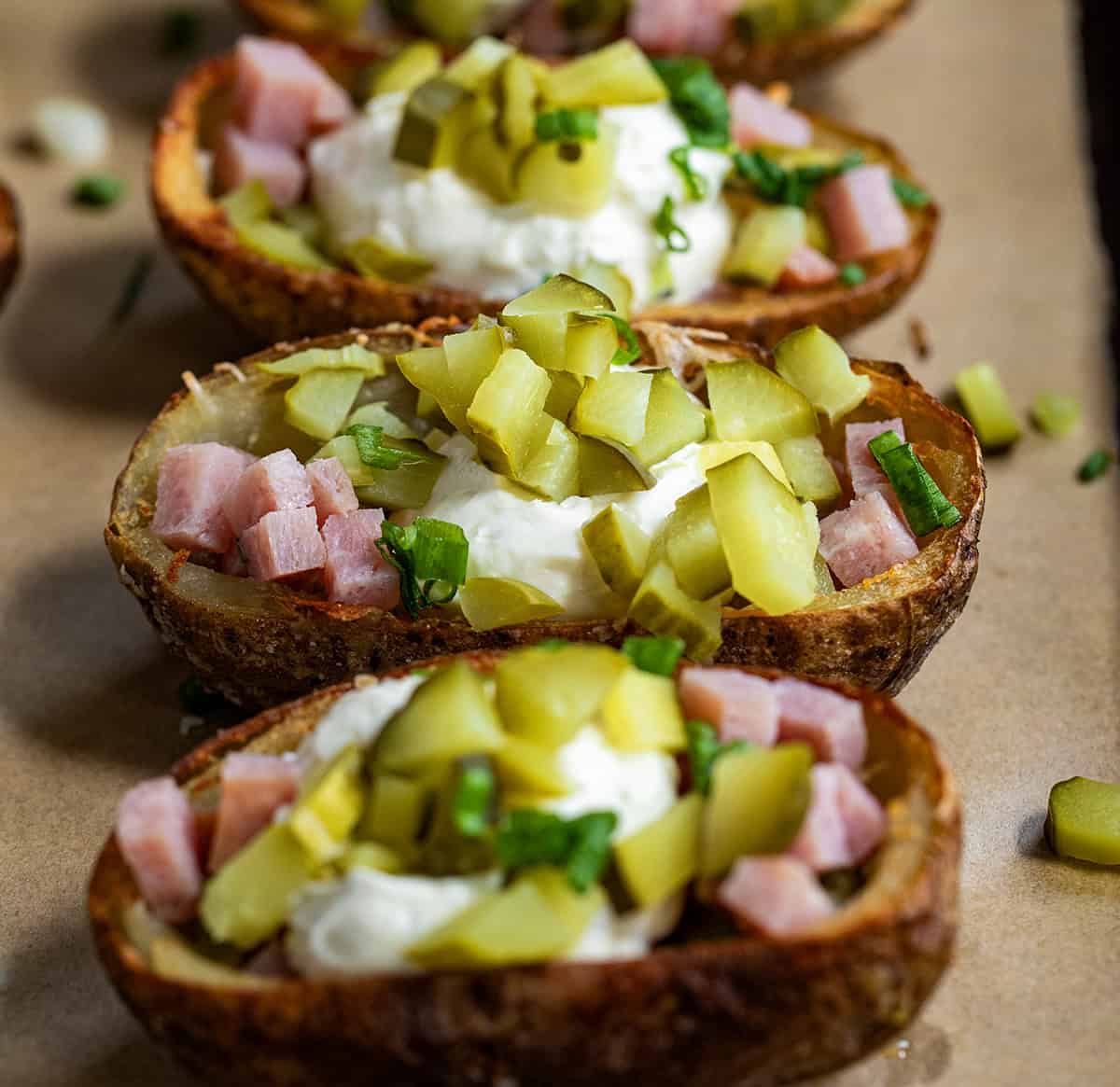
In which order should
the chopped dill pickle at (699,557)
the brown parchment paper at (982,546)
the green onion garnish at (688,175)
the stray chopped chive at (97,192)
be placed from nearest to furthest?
the brown parchment paper at (982,546)
the chopped dill pickle at (699,557)
the green onion garnish at (688,175)
the stray chopped chive at (97,192)

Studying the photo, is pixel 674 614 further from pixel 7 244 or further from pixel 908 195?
pixel 7 244

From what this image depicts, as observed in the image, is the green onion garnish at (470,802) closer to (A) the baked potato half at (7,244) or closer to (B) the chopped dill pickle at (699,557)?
(B) the chopped dill pickle at (699,557)

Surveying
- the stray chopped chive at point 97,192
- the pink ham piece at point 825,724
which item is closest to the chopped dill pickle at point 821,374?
the pink ham piece at point 825,724

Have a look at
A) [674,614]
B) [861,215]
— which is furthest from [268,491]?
[861,215]

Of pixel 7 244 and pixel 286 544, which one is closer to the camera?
pixel 286 544

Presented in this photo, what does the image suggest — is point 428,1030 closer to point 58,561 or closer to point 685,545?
point 685,545

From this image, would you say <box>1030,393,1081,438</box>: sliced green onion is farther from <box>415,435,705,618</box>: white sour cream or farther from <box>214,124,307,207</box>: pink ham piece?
<box>214,124,307,207</box>: pink ham piece

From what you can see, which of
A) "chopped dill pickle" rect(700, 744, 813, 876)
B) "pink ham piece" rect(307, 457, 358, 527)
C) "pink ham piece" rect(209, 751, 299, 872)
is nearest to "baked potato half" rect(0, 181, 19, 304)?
"pink ham piece" rect(307, 457, 358, 527)
